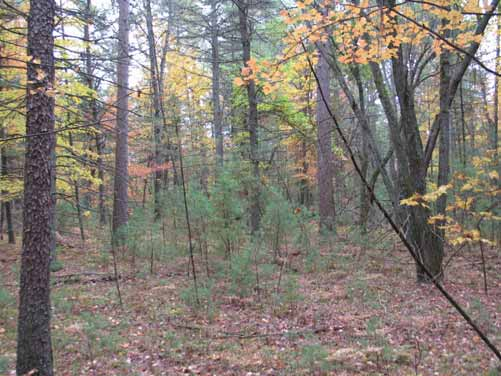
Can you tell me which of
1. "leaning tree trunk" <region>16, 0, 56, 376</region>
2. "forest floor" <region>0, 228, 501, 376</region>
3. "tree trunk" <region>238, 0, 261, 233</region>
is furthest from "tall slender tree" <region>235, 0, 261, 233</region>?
"leaning tree trunk" <region>16, 0, 56, 376</region>

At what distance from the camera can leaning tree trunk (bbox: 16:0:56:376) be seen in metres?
3.90

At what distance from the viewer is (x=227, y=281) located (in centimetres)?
805

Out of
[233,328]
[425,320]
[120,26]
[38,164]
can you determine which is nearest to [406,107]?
[425,320]

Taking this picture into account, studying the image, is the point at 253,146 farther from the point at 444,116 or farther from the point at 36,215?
the point at 36,215

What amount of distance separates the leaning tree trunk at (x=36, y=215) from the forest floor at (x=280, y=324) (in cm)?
88

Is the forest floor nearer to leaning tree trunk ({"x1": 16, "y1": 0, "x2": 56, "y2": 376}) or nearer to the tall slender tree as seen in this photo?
leaning tree trunk ({"x1": 16, "y1": 0, "x2": 56, "y2": 376})

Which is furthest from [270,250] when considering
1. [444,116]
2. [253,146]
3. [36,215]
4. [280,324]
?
[36,215]

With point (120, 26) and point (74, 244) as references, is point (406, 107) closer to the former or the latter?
point (120, 26)

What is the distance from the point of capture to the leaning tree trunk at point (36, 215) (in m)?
3.90

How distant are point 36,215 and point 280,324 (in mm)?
3821

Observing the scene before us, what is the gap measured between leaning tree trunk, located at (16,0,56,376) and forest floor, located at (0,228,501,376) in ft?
2.90

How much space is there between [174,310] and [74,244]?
8.72 m

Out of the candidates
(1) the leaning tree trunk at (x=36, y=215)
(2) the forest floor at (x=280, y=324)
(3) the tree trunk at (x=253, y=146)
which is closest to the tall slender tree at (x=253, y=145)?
(3) the tree trunk at (x=253, y=146)

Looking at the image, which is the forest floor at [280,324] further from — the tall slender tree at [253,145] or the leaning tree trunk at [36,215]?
the tall slender tree at [253,145]
